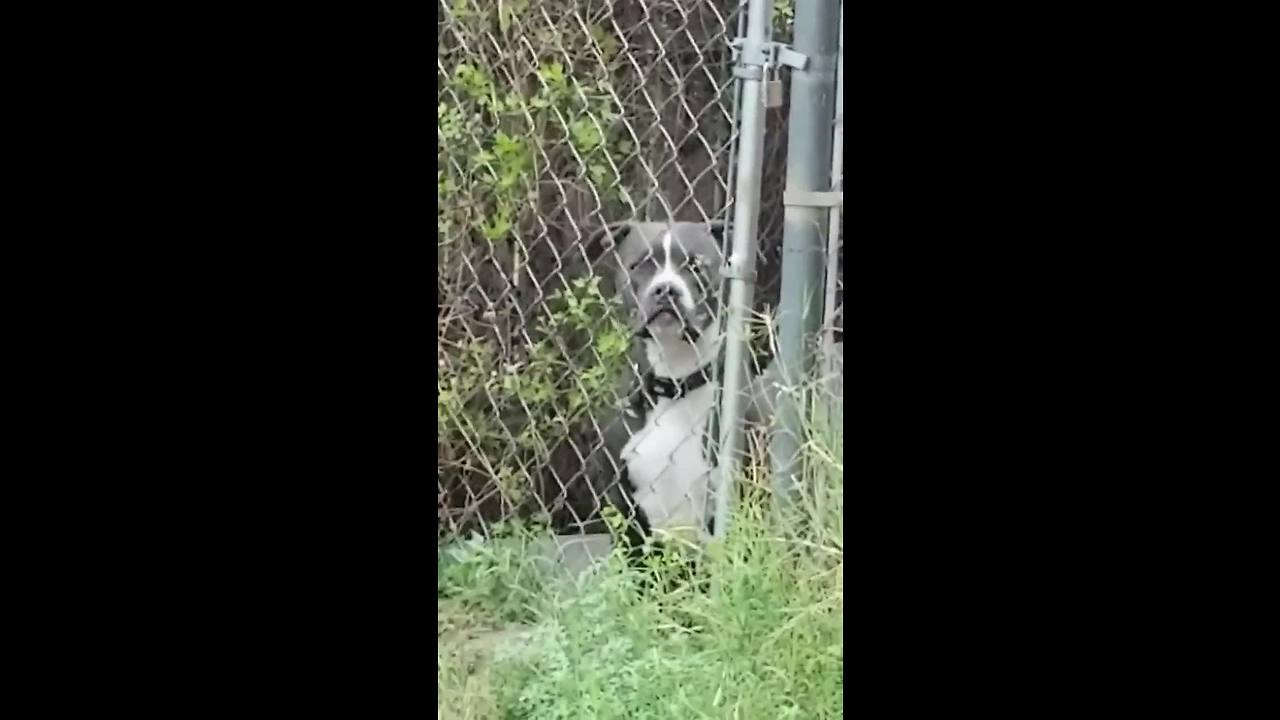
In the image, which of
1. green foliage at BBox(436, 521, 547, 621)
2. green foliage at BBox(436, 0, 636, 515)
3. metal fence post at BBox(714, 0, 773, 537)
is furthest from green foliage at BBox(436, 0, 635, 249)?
green foliage at BBox(436, 521, 547, 621)

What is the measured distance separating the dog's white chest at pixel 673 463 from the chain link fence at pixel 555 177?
0.07 meters

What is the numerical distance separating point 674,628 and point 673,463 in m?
0.15

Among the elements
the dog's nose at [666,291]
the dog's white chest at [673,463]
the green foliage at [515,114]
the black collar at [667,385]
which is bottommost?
the dog's white chest at [673,463]

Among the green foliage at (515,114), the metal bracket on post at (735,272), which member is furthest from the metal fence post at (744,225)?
the green foliage at (515,114)

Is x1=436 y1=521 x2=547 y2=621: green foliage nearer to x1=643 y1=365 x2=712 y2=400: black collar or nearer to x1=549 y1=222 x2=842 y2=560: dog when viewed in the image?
x1=549 y1=222 x2=842 y2=560: dog

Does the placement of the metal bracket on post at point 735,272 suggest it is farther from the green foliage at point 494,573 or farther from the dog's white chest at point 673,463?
the green foliage at point 494,573

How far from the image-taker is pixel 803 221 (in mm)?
932

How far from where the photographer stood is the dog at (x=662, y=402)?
951 millimetres

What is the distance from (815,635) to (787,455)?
0.15 m

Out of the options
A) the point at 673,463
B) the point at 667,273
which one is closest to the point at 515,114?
the point at 667,273

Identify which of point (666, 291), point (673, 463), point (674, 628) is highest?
point (666, 291)

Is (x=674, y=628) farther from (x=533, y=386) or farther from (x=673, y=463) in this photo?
(x=533, y=386)

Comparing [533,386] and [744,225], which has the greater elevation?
[744,225]

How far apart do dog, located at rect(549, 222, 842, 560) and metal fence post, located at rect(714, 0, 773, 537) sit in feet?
0.04
